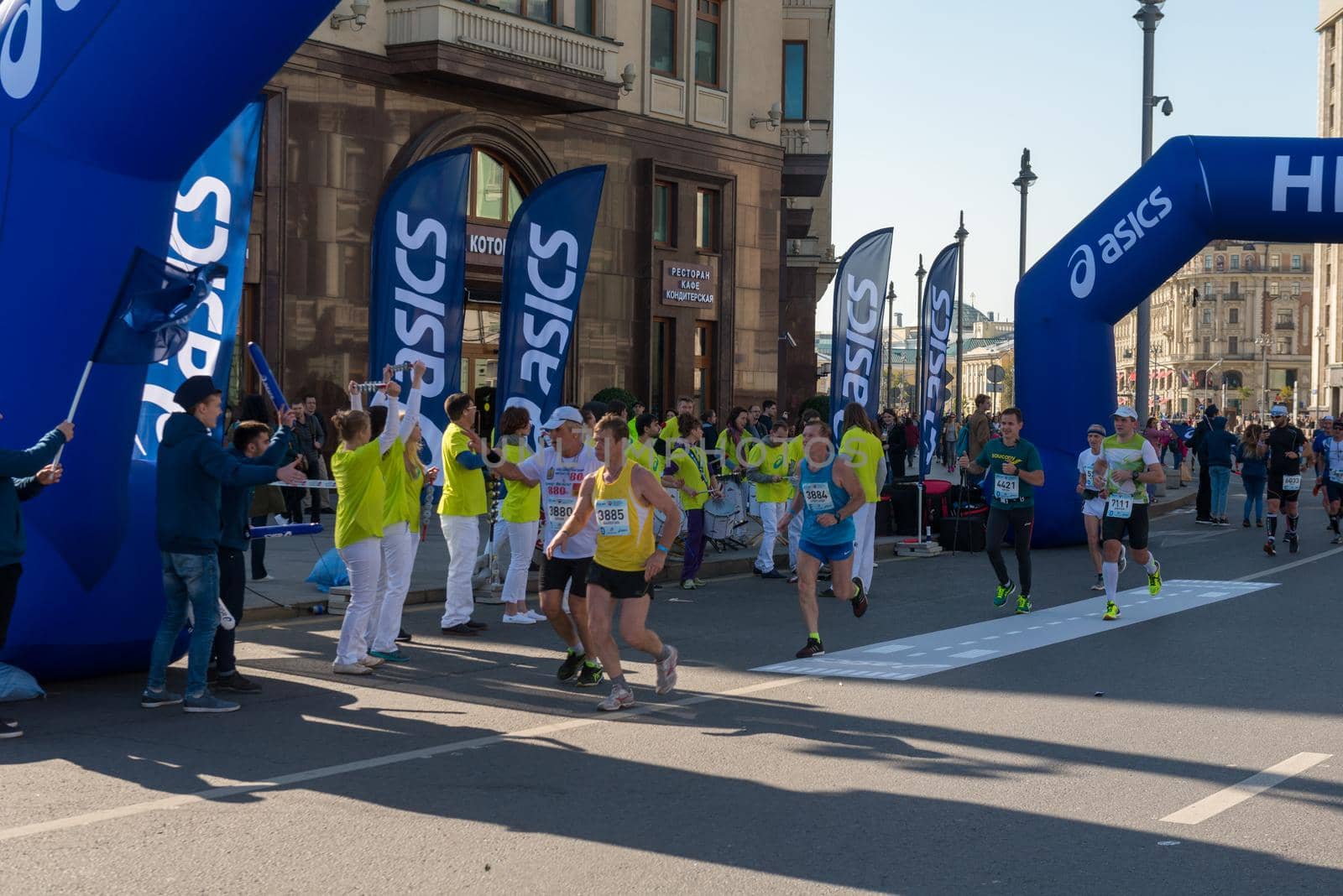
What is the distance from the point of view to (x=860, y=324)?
1820 centimetres

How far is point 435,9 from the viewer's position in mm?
23500

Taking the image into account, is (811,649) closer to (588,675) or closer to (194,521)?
(588,675)

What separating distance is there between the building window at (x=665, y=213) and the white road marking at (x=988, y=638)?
1612 centimetres

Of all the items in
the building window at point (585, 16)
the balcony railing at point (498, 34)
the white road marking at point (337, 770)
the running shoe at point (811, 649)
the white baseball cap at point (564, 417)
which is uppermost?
the building window at point (585, 16)

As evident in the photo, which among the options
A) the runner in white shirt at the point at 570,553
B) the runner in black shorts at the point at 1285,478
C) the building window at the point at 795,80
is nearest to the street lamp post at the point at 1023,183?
the building window at the point at 795,80

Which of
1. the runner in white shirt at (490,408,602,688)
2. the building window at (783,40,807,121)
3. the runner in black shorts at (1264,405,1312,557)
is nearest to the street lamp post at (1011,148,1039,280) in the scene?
the building window at (783,40,807,121)

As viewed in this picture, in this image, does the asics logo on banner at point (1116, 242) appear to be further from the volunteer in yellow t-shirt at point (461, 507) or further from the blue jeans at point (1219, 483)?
the volunteer in yellow t-shirt at point (461, 507)

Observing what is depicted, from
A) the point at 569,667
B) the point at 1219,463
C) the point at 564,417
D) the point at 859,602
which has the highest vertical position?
the point at 564,417

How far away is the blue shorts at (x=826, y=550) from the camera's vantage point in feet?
36.0

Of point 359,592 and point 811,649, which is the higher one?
point 359,592

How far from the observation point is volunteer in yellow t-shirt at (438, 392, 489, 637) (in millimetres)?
11758

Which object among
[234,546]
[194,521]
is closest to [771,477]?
[234,546]

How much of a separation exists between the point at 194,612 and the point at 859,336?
10884mm

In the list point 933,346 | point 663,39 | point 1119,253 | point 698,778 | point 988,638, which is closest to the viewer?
point 698,778
